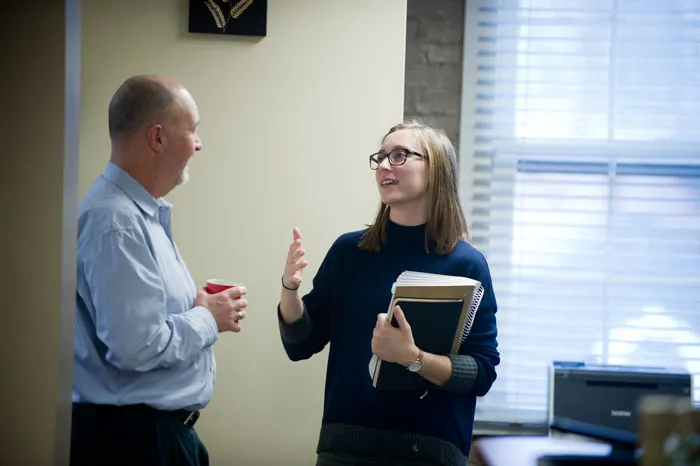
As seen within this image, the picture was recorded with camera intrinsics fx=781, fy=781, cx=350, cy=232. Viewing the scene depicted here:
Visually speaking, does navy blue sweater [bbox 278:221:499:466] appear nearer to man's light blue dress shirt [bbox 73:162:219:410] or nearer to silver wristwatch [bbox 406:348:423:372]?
silver wristwatch [bbox 406:348:423:372]

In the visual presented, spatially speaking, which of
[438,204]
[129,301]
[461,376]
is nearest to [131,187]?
[129,301]

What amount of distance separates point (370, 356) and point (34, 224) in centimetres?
134

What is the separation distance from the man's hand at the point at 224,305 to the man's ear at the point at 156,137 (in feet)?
1.26

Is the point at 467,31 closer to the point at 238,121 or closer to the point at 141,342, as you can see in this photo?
the point at 238,121

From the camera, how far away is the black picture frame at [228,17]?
10.0 feet

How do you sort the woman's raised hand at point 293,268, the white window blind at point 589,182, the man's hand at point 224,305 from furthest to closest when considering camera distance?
the white window blind at point 589,182, the woman's raised hand at point 293,268, the man's hand at point 224,305

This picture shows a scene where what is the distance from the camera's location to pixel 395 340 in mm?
1952

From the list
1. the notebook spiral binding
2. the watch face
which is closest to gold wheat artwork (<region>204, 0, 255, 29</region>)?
the notebook spiral binding

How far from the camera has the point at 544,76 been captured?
12.2 ft

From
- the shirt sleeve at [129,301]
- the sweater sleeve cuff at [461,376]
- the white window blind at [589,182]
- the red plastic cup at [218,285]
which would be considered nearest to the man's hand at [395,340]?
the sweater sleeve cuff at [461,376]

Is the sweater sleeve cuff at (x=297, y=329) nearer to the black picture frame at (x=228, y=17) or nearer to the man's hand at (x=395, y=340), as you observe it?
the man's hand at (x=395, y=340)

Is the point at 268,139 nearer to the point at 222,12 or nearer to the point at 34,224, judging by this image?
the point at 222,12

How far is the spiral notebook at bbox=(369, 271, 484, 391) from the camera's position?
195 cm

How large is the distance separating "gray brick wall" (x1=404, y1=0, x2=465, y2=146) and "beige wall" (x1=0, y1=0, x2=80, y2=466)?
294 centimetres
